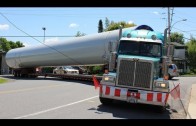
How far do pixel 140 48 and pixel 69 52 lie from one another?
51.7ft

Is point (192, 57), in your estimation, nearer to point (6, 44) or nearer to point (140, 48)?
point (140, 48)

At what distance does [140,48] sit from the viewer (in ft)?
39.0

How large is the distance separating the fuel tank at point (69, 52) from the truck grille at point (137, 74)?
288 inches

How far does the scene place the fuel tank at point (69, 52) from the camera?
23172mm

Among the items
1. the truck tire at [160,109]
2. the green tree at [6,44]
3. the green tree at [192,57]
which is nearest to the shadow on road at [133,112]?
the truck tire at [160,109]

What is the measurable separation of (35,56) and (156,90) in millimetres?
23661

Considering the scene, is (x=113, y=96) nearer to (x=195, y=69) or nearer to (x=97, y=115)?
(x=97, y=115)

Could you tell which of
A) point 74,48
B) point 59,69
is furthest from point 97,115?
point 59,69

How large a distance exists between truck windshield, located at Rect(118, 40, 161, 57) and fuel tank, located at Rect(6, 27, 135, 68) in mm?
6176

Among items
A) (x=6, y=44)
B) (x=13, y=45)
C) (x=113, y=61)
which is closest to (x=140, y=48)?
(x=113, y=61)

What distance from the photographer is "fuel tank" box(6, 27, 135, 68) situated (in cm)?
2317

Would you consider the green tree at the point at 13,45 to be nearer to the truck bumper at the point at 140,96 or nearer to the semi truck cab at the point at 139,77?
the semi truck cab at the point at 139,77

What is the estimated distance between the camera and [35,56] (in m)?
32.7

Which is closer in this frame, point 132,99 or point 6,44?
point 132,99
